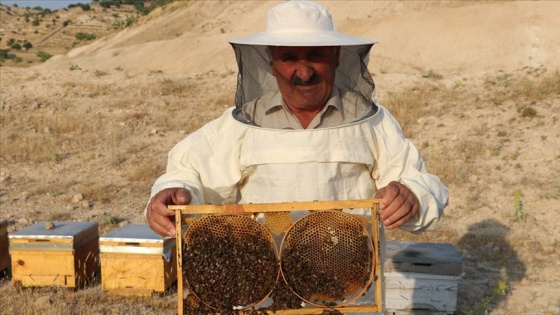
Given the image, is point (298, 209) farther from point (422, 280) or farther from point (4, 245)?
point (4, 245)

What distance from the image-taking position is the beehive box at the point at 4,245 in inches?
222

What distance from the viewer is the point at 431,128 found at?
10.8m

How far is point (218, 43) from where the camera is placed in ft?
71.3

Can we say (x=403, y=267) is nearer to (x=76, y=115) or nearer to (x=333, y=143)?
(x=333, y=143)

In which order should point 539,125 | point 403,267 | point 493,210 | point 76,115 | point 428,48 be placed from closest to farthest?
point 403,267, point 493,210, point 539,125, point 76,115, point 428,48

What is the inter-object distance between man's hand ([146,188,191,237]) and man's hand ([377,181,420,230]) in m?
0.76

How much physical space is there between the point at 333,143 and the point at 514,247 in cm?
464

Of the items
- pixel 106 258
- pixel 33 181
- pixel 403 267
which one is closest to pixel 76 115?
pixel 33 181

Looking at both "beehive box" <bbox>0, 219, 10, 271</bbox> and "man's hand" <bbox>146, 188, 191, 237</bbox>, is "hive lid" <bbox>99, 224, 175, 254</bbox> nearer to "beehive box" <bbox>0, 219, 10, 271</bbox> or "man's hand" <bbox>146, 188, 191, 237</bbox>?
"beehive box" <bbox>0, 219, 10, 271</bbox>

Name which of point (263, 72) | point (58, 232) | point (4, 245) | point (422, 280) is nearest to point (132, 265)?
point (58, 232)

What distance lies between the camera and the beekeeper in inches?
92.9

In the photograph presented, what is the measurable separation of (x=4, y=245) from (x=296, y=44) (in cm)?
456

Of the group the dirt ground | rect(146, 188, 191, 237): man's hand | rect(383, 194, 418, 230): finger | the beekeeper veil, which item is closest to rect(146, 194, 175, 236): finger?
rect(146, 188, 191, 237): man's hand

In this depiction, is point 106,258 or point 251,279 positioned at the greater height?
point 251,279
